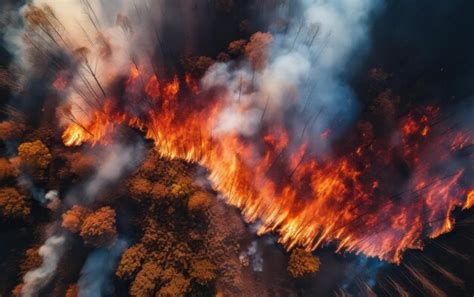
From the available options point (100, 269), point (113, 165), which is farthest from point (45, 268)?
point (113, 165)

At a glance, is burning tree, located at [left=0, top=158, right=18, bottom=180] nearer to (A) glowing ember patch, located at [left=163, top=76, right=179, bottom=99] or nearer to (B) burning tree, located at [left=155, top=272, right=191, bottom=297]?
(A) glowing ember patch, located at [left=163, top=76, right=179, bottom=99]

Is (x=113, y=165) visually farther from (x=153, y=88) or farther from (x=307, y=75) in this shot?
(x=307, y=75)

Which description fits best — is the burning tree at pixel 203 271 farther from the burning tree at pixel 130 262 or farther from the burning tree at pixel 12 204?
the burning tree at pixel 12 204

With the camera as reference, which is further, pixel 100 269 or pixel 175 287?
pixel 100 269

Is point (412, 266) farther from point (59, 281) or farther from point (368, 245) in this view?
point (59, 281)

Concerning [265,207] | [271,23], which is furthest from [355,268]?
[271,23]

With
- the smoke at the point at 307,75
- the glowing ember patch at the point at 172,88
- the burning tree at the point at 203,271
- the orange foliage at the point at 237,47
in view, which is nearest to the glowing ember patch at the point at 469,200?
the smoke at the point at 307,75
